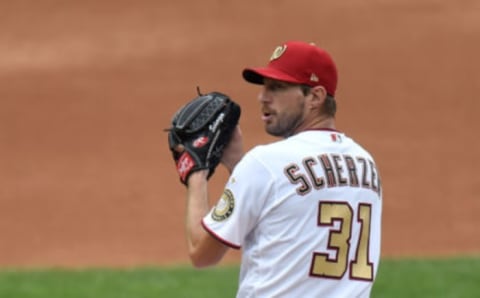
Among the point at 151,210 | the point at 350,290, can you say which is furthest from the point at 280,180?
the point at 151,210

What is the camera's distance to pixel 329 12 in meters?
18.6

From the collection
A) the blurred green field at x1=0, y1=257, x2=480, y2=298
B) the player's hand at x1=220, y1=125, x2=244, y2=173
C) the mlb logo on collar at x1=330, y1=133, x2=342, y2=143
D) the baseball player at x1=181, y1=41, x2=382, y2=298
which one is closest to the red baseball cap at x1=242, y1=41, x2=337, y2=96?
the baseball player at x1=181, y1=41, x2=382, y2=298

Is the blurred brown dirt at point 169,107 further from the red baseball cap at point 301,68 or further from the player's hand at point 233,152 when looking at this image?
the red baseball cap at point 301,68

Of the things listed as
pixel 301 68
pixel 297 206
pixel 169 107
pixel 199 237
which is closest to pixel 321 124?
pixel 301 68

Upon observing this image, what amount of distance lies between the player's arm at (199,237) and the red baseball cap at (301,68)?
53 cm

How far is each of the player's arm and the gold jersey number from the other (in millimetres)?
367

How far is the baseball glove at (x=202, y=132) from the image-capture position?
14.9ft

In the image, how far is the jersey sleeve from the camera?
414 centimetres

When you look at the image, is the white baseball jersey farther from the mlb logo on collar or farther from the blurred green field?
the blurred green field

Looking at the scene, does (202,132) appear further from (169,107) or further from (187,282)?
(169,107)

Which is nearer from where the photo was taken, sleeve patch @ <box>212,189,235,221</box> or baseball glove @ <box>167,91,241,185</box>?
sleeve patch @ <box>212,189,235,221</box>

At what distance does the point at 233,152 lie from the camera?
15.5 ft

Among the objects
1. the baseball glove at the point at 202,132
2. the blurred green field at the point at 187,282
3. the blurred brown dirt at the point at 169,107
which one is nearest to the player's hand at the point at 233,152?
the baseball glove at the point at 202,132

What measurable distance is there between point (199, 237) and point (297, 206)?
386 millimetres
